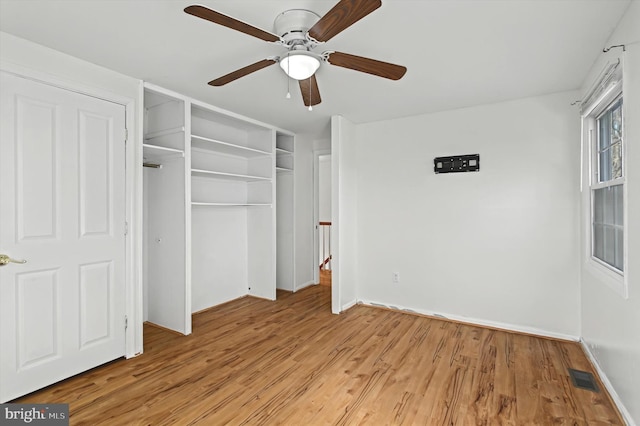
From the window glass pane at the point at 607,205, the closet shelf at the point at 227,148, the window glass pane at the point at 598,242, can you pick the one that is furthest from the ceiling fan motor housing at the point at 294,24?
the window glass pane at the point at 598,242

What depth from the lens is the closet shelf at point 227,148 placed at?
359 centimetres

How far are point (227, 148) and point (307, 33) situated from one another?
2.48 meters

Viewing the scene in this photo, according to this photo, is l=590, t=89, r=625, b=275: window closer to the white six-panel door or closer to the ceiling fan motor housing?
the ceiling fan motor housing

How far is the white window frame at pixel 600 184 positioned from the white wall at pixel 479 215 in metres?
0.23

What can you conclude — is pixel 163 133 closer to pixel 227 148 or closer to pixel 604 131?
pixel 227 148

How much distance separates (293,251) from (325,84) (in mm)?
2637

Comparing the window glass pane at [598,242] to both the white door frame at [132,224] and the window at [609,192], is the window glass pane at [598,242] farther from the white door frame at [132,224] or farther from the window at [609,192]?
the white door frame at [132,224]

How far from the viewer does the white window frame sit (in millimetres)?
1898

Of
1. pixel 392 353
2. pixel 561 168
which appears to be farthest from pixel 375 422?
pixel 561 168

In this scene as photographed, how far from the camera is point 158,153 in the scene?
3.18 meters

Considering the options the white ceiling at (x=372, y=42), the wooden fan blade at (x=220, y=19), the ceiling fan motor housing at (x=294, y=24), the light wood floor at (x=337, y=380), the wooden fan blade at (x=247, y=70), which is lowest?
the light wood floor at (x=337, y=380)

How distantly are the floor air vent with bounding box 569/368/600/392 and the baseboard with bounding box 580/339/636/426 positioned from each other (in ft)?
0.20

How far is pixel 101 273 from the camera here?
2.53 metres
